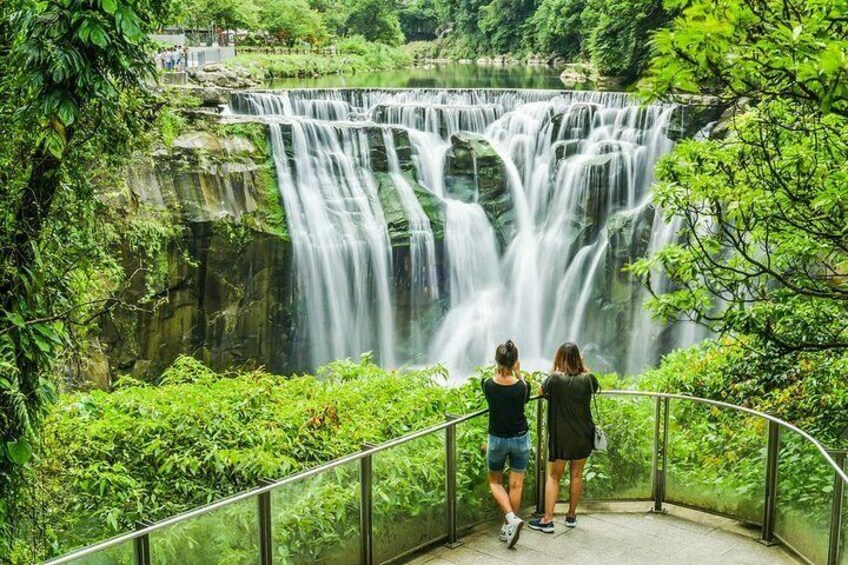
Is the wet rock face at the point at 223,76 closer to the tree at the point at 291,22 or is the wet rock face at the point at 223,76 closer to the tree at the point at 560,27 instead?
the tree at the point at 291,22

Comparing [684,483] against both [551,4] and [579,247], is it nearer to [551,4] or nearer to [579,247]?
[579,247]

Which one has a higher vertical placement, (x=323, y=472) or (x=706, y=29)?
(x=706, y=29)

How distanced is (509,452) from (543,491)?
844mm

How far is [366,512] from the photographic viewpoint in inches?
247

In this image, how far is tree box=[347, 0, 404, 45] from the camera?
70.4 metres

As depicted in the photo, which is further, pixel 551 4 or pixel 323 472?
pixel 551 4

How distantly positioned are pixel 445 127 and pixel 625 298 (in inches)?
284

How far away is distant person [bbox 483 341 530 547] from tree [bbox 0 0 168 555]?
2.94 metres

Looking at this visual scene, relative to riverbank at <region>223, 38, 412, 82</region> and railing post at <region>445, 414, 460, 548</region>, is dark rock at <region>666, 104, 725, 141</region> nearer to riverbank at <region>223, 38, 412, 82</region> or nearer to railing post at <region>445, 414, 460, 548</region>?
railing post at <region>445, 414, 460, 548</region>

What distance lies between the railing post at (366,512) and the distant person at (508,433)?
104 centimetres

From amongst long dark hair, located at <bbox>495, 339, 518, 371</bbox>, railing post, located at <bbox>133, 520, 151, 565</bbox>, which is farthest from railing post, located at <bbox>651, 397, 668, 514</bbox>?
railing post, located at <bbox>133, 520, 151, 565</bbox>

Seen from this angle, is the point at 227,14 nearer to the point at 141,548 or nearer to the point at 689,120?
the point at 689,120

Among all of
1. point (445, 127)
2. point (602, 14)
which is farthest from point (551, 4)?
point (445, 127)

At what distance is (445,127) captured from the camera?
25.9m
